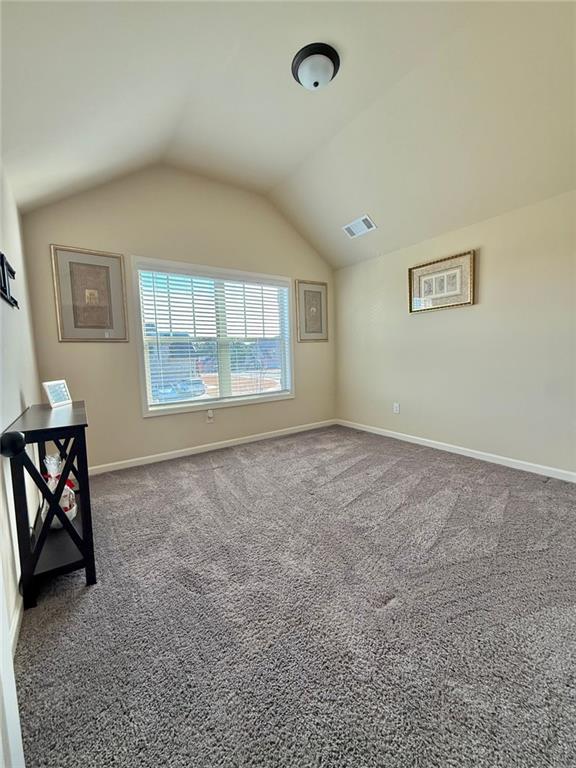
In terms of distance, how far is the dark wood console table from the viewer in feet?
4.60

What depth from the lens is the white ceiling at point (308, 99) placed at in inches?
57.7

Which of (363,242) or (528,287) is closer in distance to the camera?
(528,287)

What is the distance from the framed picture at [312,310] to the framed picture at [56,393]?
2.80 meters

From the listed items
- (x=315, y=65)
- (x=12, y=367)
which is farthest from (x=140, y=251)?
(x=315, y=65)

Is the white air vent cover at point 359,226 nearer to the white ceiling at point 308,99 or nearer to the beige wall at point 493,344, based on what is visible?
the white ceiling at point 308,99

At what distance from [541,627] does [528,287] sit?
99.4 inches

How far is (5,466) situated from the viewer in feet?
4.77

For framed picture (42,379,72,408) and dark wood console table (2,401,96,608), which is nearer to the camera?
dark wood console table (2,401,96,608)

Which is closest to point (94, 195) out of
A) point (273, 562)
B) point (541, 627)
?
point (273, 562)

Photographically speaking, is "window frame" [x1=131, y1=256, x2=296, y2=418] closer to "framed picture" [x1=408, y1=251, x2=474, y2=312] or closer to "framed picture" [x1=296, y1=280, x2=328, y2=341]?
"framed picture" [x1=296, y1=280, x2=328, y2=341]

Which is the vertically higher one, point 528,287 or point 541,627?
point 528,287

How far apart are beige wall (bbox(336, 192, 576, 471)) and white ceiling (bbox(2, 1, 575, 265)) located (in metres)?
0.30

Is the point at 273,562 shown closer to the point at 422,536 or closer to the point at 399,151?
the point at 422,536

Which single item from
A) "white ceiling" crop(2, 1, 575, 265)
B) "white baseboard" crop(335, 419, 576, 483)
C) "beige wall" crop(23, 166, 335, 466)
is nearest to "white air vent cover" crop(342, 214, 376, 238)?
"white ceiling" crop(2, 1, 575, 265)
